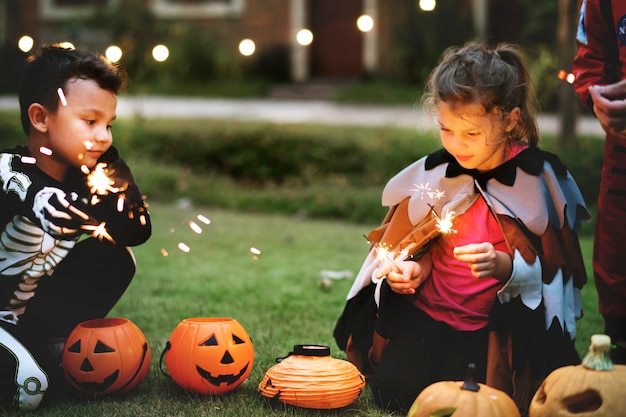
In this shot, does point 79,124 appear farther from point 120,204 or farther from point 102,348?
point 102,348

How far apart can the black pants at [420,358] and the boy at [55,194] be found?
0.96 m

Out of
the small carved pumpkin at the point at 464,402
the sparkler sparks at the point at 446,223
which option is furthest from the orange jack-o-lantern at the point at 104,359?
the sparkler sparks at the point at 446,223

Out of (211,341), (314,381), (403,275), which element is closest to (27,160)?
(211,341)

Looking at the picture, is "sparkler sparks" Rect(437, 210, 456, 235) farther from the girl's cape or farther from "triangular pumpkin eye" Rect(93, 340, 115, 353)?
"triangular pumpkin eye" Rect(93, 340, 115, 353)

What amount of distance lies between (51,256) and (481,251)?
150 centimetres

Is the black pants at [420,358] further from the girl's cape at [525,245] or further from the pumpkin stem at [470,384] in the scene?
the pumpkin stem at [470,384]

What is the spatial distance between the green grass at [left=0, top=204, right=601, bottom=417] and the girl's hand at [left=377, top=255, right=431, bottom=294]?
42 centimetres

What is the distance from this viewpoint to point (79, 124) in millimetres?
2773

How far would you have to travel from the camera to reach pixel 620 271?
2988 millimetres

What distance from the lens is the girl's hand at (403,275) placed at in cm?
266

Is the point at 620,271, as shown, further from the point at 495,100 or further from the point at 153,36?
the point at 153,36

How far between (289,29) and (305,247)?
1035 cm

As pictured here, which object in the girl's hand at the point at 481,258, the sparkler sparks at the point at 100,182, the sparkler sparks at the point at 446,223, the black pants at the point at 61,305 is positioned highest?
the sparkler sparks at the point at 100,182

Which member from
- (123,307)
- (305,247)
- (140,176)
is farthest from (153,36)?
(123,307)
